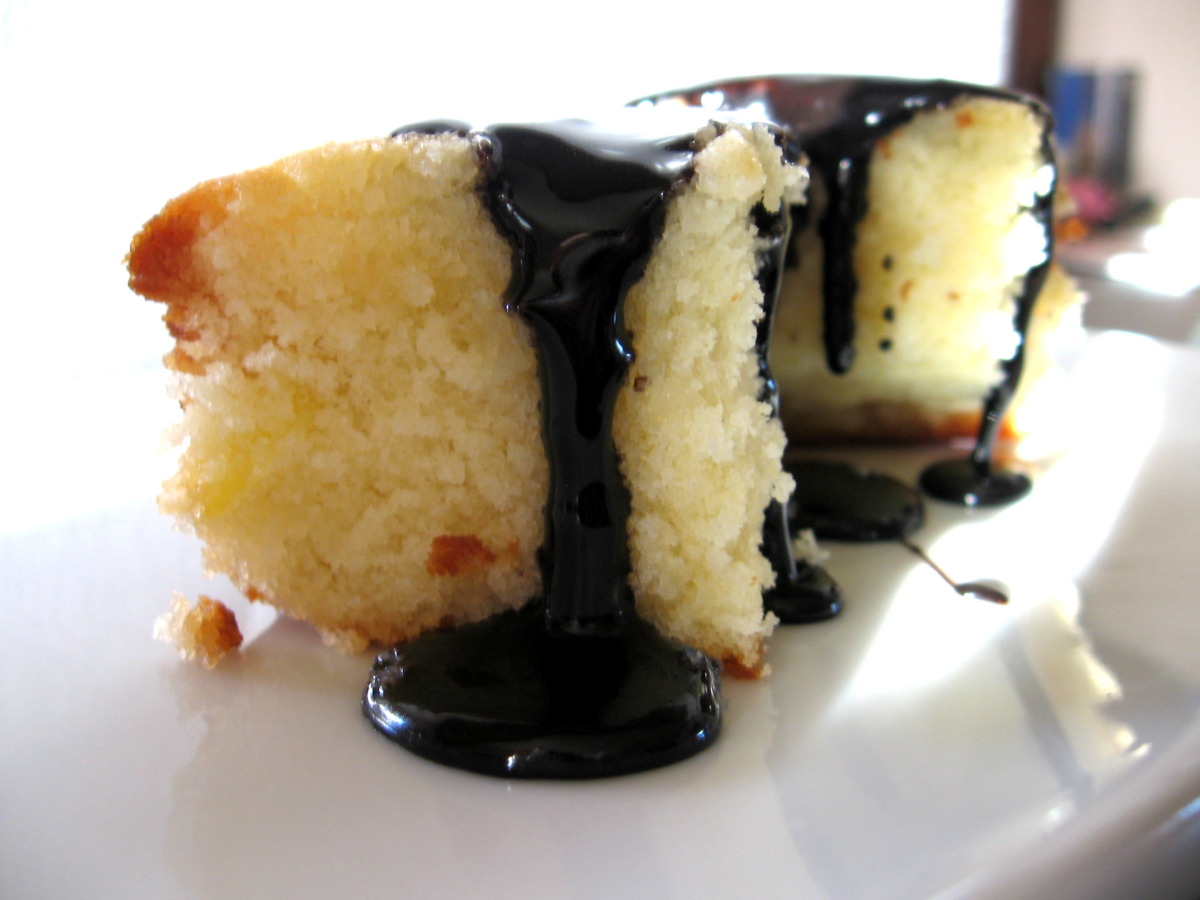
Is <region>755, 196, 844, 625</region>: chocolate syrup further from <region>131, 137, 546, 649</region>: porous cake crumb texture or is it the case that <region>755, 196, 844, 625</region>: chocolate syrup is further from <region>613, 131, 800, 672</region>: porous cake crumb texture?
<region>131, 137, 546, 649</region>: porous cake crumb texture

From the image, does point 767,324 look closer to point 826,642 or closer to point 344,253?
point 826,642

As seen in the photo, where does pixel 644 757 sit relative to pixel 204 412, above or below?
below

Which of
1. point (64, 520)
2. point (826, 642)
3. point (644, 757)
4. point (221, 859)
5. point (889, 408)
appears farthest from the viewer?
point (889, 408)

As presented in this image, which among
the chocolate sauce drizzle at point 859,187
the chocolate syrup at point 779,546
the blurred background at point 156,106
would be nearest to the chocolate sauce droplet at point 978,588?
the chocolate syrup at point 779,546

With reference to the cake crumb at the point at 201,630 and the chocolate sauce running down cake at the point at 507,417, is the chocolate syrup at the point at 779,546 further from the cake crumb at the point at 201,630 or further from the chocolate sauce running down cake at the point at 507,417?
the cake crumb at the point at 201,630

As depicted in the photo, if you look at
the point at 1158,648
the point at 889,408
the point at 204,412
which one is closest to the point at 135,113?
the point at 204,412

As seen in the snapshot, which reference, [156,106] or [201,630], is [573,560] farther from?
[156,106]
